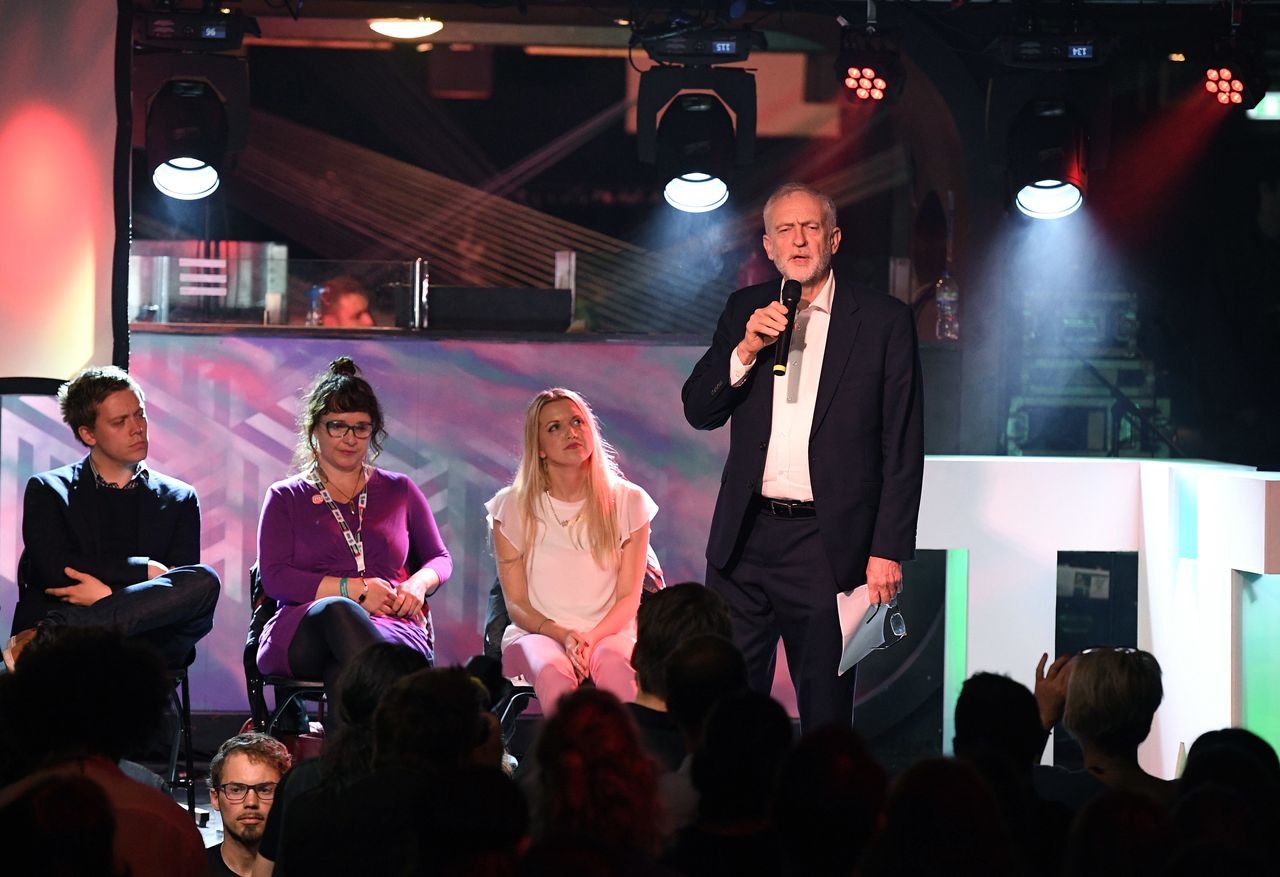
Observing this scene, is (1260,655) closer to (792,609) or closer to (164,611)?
(792,609)

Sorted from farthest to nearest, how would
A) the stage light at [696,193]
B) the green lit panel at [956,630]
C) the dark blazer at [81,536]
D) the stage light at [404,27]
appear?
the stage light at [404,27] → the stage light at [696,193] → the green lit panel at [956,630] → the dark blazer at [81,536]

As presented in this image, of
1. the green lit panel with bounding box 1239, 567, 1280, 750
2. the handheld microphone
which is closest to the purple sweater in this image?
the handheld microphone

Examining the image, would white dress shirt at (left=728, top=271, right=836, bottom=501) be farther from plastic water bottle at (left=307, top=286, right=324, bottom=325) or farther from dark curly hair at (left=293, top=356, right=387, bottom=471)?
plastic water bottle at (left=307, top=286, right=324, bottom=325)

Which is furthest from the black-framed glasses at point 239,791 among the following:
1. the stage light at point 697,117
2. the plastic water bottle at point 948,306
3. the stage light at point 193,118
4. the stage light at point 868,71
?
the plastic water bottle at point 948,306

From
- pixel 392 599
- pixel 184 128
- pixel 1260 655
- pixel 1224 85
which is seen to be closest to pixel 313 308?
pixel 184 128

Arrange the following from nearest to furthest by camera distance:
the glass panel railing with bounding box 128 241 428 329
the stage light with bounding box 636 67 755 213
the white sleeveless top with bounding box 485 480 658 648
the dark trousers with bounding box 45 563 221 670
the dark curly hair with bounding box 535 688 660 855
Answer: the dark curly hair with bounding box 535 688 660 855 → the dark trousers with bounding box 45 563 221 670 → the white sleeveless top with bounding box 485 480 658 648 → the glass panel railing with bounding box 128 241 428 329 → the stage light with bounding box 636 67 755 213

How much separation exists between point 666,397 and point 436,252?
4082 mm

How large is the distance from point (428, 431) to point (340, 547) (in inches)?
59.0

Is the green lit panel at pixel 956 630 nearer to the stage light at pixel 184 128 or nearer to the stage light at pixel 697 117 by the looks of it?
the stage light at pixel 697 117

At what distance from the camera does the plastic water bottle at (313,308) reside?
5.92 m

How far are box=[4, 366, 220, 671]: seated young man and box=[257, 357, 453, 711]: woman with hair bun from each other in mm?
210

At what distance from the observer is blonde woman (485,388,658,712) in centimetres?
407

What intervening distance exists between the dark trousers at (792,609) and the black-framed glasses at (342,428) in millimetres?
1160

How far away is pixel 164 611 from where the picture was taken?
12.9ft
